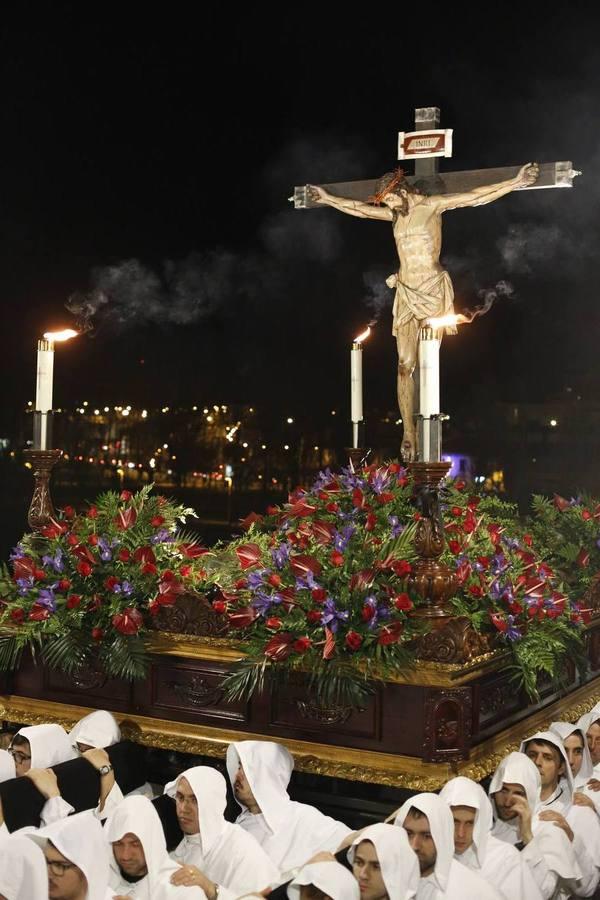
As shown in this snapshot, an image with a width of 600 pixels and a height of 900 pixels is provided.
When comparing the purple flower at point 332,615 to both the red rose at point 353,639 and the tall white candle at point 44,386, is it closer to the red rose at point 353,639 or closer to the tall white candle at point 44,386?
the red rose at point 353,639

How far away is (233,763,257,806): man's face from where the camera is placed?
5246 mm

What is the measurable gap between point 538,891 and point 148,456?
22279 mm

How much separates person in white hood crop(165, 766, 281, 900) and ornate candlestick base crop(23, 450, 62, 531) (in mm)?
2652

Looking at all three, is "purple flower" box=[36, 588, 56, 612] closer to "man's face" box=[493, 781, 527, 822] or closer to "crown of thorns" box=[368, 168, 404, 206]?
"man's face" box=[493, 781, 527, 822]

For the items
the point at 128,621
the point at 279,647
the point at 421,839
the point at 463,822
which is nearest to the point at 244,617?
the point at 279,647

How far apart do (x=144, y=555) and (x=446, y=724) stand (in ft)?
6.79

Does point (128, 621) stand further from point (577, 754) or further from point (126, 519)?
point (577, 754)

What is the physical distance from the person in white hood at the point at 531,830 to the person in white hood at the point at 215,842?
113 cm

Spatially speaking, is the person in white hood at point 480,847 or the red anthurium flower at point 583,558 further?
the red anthurium flower at point 583,558

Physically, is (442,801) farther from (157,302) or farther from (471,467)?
(471,467)

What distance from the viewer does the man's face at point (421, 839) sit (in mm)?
4480

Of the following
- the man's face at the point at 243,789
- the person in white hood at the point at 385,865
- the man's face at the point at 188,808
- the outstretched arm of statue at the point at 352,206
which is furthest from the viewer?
the outstretched arm of statue at the point at 352,206

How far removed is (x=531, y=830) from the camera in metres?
5.26

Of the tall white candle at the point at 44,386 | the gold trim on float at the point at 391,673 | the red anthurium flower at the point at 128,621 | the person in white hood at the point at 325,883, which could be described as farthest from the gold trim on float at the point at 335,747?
the tall white candle at the point at 44,386
